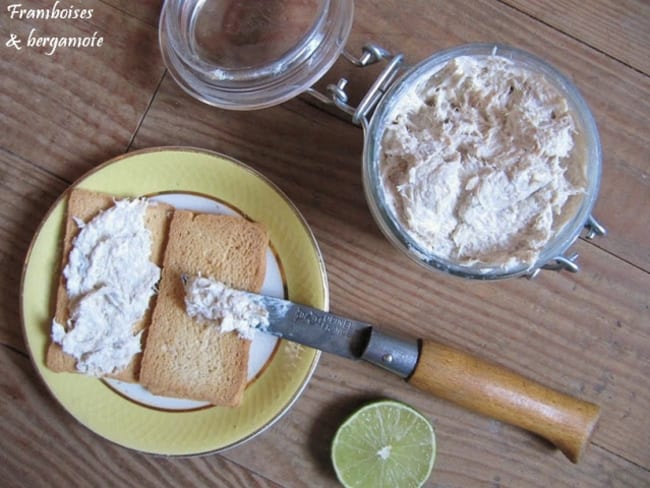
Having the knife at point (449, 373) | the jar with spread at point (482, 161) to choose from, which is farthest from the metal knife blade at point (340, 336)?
the jar with spread at point (482, 161)

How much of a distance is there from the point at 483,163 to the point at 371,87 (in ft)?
0.61

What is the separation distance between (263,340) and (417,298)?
0.24 metres

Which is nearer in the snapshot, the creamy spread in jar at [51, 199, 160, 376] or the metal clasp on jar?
the metal clasp on jar

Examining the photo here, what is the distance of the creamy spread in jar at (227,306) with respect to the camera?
35.5 inches

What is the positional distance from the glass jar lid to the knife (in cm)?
29

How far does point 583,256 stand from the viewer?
0.96 m

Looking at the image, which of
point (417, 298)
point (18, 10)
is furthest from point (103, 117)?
point (417, 298)

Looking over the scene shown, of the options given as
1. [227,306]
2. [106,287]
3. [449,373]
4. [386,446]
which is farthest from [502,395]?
[106,287]

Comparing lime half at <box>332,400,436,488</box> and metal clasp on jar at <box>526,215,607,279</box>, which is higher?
metal clasp on jar at <box>526,215,607,279</box>

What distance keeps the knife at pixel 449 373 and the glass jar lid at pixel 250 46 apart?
287mm

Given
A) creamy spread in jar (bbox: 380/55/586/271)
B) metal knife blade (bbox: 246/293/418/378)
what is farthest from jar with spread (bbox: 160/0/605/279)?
metal knife blade (bbox: 246/293/418/378)

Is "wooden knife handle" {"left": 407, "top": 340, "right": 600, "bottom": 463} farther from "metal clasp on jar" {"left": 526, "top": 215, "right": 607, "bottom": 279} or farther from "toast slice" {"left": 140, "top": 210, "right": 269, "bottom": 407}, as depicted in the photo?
"toast slice" {"left": 140, "top": 210, "right": 269, "bottom": 407}

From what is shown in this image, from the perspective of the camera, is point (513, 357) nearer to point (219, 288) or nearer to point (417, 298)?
point (417, 298)

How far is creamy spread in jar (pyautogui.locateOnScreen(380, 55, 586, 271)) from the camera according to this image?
767 mm
